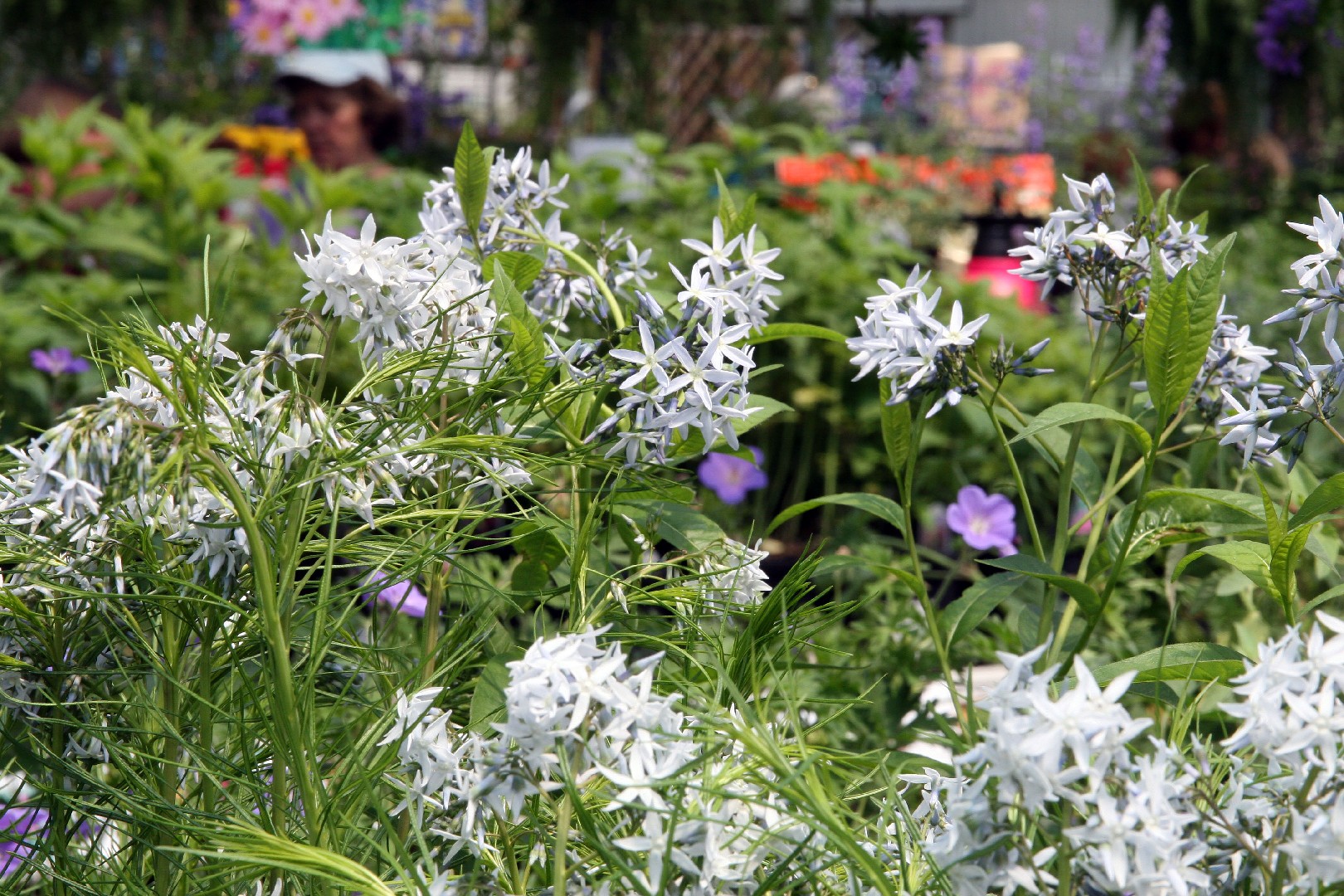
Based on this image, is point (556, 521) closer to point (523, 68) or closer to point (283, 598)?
point (283, 598)

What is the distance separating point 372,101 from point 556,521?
18.9 feet

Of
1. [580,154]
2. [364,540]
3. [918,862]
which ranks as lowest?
[580,154]

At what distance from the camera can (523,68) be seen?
20.7ft

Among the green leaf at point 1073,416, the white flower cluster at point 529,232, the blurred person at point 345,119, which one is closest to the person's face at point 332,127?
the blurred person at point 345,119

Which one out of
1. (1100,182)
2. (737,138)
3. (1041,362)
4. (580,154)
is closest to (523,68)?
(580,154)

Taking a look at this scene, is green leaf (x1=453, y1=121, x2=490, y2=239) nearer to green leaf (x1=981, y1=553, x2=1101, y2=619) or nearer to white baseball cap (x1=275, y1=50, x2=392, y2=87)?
green leaf (x1=981, y1=553, x2=1101, y2=619)

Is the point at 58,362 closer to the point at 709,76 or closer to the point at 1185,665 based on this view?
the point at 1185,665

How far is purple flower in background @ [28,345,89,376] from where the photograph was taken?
7.15 feet

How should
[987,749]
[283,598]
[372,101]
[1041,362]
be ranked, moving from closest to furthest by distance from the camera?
[987,749] < [283,598] < [1041,362] < [372,101]

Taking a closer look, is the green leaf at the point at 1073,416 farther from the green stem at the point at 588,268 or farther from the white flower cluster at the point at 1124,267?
the green stem at the point at 588,268

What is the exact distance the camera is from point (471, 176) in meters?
0.93

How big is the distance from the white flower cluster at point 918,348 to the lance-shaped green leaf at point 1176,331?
10cm

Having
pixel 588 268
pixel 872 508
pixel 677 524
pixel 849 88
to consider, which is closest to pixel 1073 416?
pixel 872 508

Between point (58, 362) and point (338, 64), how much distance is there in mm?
6583
